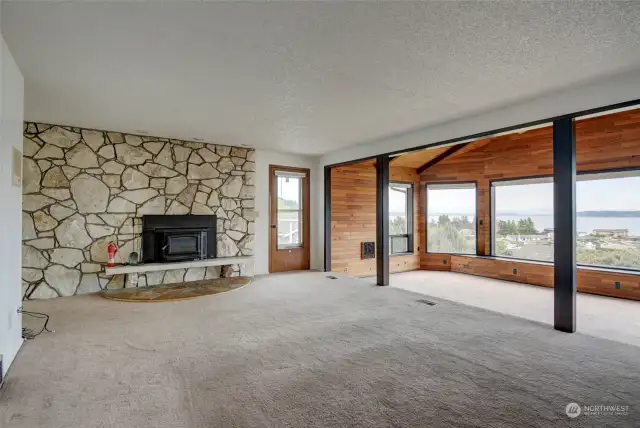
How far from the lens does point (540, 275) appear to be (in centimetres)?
629

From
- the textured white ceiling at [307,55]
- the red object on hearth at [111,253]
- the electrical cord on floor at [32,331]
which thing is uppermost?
the textured white ceiling at [307,55]

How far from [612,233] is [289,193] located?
5992 mm

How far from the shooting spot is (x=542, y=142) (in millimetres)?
A: 6492

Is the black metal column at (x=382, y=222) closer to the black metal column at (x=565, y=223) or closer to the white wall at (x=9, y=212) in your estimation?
the black metal column at (x=565, y=223)

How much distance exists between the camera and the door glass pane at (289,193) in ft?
23.0

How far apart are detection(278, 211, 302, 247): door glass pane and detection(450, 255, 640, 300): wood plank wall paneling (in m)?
3.75

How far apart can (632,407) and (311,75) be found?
3402mm

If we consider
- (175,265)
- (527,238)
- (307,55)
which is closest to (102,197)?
(175,265)

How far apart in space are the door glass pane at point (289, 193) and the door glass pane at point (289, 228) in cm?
15

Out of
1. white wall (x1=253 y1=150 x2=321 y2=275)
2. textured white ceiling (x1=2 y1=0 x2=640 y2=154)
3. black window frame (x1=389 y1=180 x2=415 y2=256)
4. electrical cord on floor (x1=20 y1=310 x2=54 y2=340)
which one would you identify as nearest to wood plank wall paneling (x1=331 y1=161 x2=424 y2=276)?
black window frame (x1=389 y1=180 x2=415 y2=256)

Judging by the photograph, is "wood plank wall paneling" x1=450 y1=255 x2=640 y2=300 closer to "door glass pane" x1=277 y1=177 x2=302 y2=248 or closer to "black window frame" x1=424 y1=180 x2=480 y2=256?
"black window frame" x1=424 y1=180 x2=480 y2=256

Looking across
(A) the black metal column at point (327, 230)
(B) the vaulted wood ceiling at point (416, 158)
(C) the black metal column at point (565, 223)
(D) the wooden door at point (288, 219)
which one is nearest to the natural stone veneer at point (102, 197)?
(D) the wooden door at point (288, 219)

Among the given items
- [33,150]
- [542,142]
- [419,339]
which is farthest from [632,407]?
[33,150]

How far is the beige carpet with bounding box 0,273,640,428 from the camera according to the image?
2.01 meters
